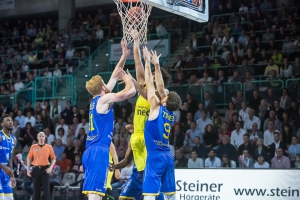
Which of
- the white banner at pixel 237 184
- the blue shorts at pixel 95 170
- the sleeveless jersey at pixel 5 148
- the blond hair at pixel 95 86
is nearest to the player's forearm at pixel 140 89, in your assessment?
the blond hair at pixel 95 86

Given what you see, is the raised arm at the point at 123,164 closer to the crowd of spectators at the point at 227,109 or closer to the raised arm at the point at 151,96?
the raised arm at the point at 151,96

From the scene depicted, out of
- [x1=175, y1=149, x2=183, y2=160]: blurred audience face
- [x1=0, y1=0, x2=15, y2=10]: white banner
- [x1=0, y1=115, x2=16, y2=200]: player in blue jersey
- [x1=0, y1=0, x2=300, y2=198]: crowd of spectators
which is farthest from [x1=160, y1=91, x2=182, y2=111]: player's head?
[x1=0, y1=0, x2=15, y2=10]: white banner

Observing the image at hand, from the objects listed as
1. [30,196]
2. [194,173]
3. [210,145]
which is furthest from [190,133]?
[30,196]

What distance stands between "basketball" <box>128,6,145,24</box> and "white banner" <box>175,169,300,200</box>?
4.15 m

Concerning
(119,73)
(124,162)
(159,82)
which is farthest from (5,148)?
(159,82)

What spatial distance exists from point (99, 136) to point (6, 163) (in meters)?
3.30

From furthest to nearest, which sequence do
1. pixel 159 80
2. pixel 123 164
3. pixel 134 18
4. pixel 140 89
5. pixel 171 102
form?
pixel 134 18
pixel 123 164
pixel 140 89
pixel 159 80
pixel 171 102

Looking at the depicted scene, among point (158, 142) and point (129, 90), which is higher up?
point (129, 90)

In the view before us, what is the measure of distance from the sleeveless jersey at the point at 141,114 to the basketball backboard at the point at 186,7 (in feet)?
5.04

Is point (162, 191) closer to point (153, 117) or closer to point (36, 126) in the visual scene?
point (153, 117)

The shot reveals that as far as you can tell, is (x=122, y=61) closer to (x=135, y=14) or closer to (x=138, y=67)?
(x=138, y=67)

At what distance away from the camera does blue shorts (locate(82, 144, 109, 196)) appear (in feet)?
27.6

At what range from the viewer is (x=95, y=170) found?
845cm

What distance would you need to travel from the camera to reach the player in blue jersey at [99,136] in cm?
845
